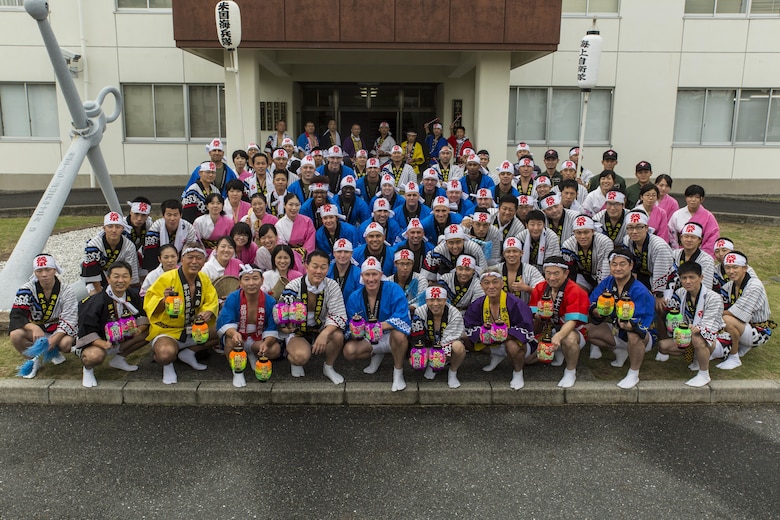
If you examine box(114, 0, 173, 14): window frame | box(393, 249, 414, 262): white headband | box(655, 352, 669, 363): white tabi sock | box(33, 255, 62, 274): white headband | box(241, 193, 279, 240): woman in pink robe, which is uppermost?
box(114, 0, 173, 14): window frame

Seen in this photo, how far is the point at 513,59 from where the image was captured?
14.3 m

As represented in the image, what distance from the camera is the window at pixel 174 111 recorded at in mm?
17281

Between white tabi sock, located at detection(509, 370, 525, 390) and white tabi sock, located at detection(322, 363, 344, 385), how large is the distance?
1617 millimetres

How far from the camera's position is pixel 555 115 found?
1703cm

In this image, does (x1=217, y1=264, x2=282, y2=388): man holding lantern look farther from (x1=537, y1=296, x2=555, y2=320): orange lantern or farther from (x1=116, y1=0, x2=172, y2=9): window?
(x1=116, y1=0, x2=172, y2=9): window

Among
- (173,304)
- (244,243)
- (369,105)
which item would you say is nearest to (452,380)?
(173,304)

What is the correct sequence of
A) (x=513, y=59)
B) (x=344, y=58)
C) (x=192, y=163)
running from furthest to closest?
(x=192, y=163) → (x=344, y=58) → (x=513, y=59)

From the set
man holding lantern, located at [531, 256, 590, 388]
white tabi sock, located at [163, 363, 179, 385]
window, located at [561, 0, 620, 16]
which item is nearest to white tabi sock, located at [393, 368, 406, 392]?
man holding lantern, located at [531, 256, 590, 388]

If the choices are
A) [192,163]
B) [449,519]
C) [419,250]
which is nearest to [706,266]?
[419,250]

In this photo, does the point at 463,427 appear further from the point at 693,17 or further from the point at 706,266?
the point at 693,17

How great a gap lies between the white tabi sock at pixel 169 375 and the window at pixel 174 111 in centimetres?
1308

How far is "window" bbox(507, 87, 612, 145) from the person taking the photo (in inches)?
→ 666

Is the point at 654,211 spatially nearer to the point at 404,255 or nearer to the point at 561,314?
the point at 561,314

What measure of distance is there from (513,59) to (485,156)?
200 inches
